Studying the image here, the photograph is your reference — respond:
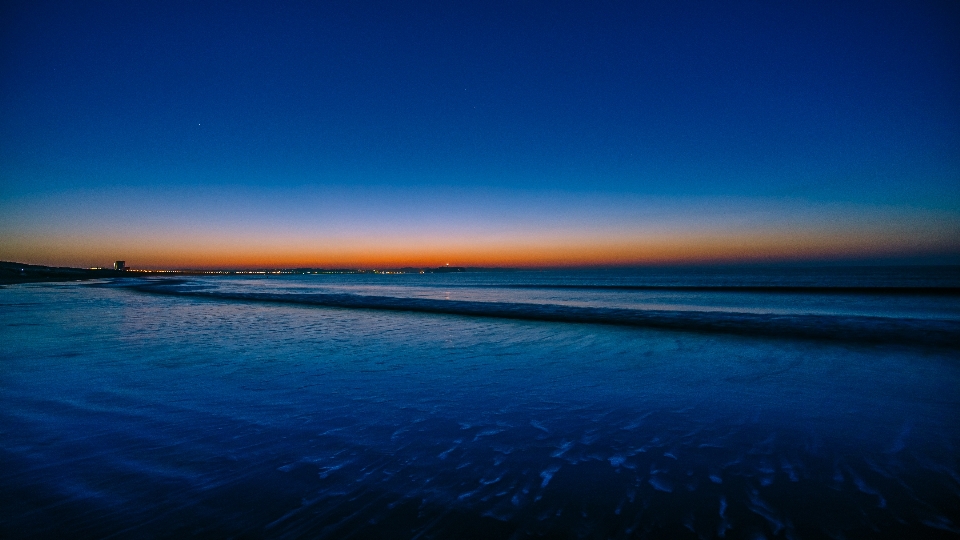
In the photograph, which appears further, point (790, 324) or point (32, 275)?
point (32, 275)

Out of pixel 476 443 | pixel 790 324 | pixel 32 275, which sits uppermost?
pixel 32 275

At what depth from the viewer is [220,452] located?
3.42m

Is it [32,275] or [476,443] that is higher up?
[32,275]

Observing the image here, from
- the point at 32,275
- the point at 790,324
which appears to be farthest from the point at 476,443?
the point at 32,275

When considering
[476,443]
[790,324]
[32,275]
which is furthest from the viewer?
[32,275]

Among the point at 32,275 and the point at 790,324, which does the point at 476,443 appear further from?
the point at 32,275

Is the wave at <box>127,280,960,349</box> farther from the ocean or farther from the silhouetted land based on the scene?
the silhouetted land

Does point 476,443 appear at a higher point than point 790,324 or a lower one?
higher

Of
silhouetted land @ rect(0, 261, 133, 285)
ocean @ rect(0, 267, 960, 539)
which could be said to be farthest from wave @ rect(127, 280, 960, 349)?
silhouetted land @ rect(0, 261, 133, 285)

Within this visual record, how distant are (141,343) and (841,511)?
11170 millimetres

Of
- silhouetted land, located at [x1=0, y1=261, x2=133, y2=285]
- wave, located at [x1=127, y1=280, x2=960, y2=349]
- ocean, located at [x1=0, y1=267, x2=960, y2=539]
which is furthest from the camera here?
silhouetted land, located at [x1=0, y1=261, x2=133, y2=285]

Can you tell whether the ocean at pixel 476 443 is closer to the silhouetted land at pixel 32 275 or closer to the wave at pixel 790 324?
the wave at pixel 790 324

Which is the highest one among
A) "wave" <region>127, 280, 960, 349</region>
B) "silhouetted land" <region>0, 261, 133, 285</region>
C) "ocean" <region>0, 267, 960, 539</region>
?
"silhouetted land" <region>0, 261, 133, 285</region>

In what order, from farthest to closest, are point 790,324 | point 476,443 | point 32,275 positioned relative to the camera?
1. point 32,275
2. point 790,324
3. point 476,443
